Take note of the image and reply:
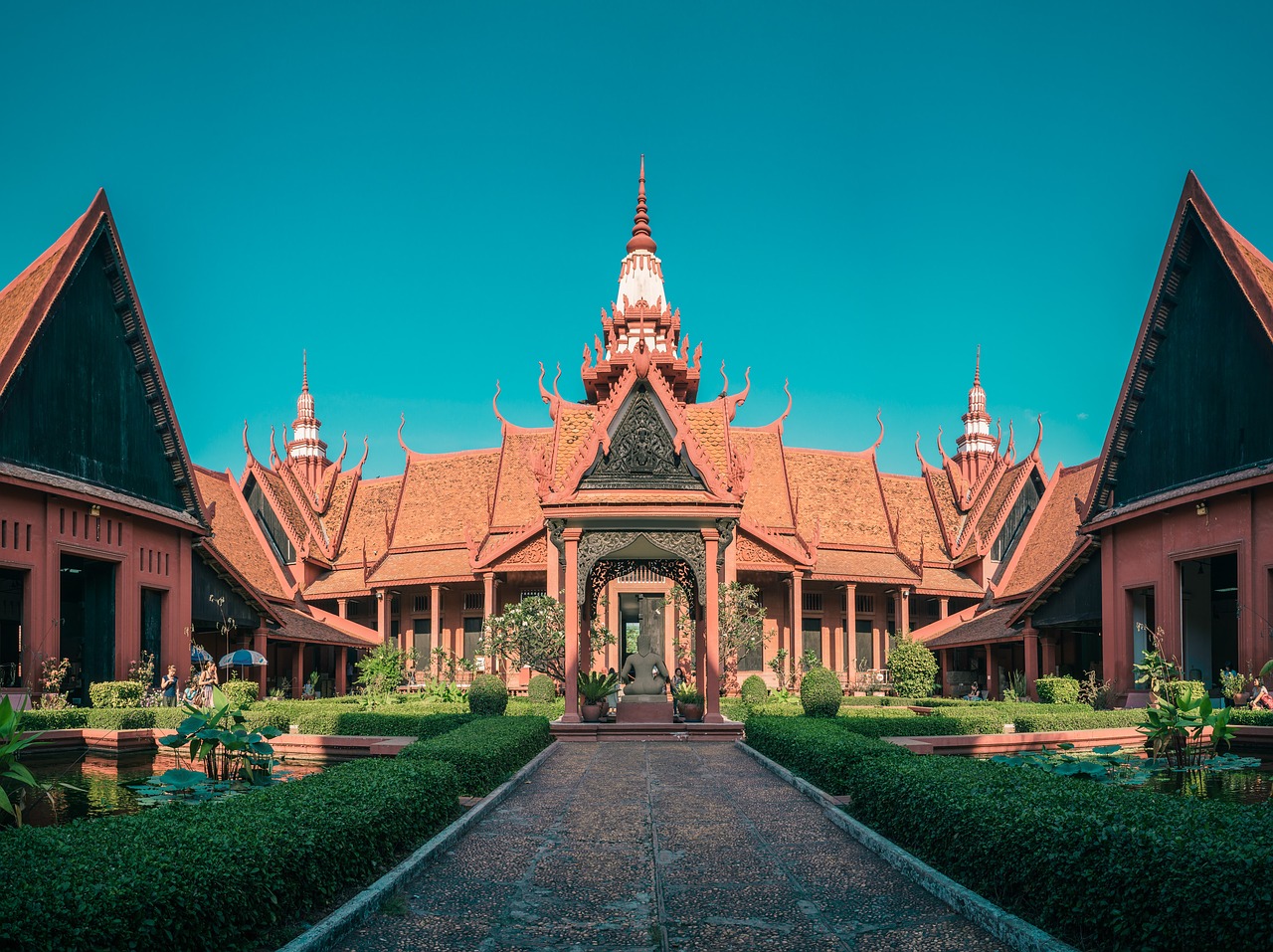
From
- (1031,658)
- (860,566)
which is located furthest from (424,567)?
(1031,658)

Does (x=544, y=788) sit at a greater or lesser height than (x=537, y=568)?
lesser

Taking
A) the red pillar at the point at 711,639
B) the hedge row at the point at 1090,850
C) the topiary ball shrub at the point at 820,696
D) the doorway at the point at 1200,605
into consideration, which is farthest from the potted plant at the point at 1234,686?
the hedge row at the point at 1090,850

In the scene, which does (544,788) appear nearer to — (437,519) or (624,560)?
(624,560)

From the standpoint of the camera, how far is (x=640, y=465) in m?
16.7

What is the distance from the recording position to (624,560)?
18.8 m

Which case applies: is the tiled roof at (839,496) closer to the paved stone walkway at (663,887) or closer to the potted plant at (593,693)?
the potted plant at (593,693)

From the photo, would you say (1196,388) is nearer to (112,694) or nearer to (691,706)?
(691,706)

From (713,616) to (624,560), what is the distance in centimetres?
293

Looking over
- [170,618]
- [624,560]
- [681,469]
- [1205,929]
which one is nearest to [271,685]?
[170,618]

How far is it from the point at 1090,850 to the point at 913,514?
113ft

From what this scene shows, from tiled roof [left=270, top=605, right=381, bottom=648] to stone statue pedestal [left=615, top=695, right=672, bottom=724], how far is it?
1291 cm

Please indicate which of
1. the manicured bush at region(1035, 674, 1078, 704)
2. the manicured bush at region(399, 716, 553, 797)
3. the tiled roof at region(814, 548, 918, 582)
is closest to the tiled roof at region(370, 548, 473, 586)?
the tiled roof at region(814, 548, 918, 582)

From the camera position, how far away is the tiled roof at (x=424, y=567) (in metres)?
32.0

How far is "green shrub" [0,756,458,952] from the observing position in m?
3.85
